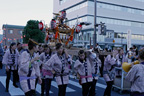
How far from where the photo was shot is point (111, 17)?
44031mm

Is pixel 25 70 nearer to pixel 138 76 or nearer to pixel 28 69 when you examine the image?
pixel 28 69

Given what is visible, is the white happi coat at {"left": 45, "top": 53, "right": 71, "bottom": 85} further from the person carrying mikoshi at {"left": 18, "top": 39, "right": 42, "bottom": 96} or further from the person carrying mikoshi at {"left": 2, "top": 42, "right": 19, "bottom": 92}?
the person carrying mikoshi at {"left": 2, "top": 42, "right": 19, "bottom": 92}

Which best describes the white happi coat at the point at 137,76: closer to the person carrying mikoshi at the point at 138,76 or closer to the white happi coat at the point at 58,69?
the person carrying mikoshi at the point at 138,76

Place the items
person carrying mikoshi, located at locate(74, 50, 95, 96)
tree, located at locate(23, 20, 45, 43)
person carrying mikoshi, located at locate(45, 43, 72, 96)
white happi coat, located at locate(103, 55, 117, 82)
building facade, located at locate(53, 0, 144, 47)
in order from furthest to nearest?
building facade, located at locate(53, 0, 144, 47), tree, located at locate(23, 20, 45, 43), white happi coat, located at locate(103, 55, 117, 82), person carrying mikoshi, located at locate(74, 50, 95, 96), person carrying mikoshi, located at locate(45, 43, 72, 96)

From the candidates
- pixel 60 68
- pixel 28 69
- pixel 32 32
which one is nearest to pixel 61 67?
pixel 60 68

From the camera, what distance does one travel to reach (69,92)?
7.51 meters

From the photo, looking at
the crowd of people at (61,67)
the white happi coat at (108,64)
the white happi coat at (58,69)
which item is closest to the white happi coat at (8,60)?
the crowd of people at (61,67)

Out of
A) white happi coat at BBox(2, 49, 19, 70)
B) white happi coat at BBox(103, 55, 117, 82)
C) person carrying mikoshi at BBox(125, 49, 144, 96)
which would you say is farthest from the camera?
white happi coat at BBox(2, 49, 19, 70)

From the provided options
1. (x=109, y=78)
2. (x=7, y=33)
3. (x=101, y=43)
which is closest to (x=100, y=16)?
(x=101, y=43)

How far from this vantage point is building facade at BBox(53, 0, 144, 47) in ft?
135

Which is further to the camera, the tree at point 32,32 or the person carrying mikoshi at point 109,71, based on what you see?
the tree at point 32,32

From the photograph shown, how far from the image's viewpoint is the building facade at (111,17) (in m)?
41.1

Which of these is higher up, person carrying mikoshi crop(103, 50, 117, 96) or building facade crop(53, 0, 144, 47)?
building facade crop(53, 0, 144, 47)

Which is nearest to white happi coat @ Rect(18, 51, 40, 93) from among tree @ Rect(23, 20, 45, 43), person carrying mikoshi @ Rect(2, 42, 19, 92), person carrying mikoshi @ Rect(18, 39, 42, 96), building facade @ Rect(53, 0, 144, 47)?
person carrying mikoshi @ Rect(18, 39, 42, 96)
